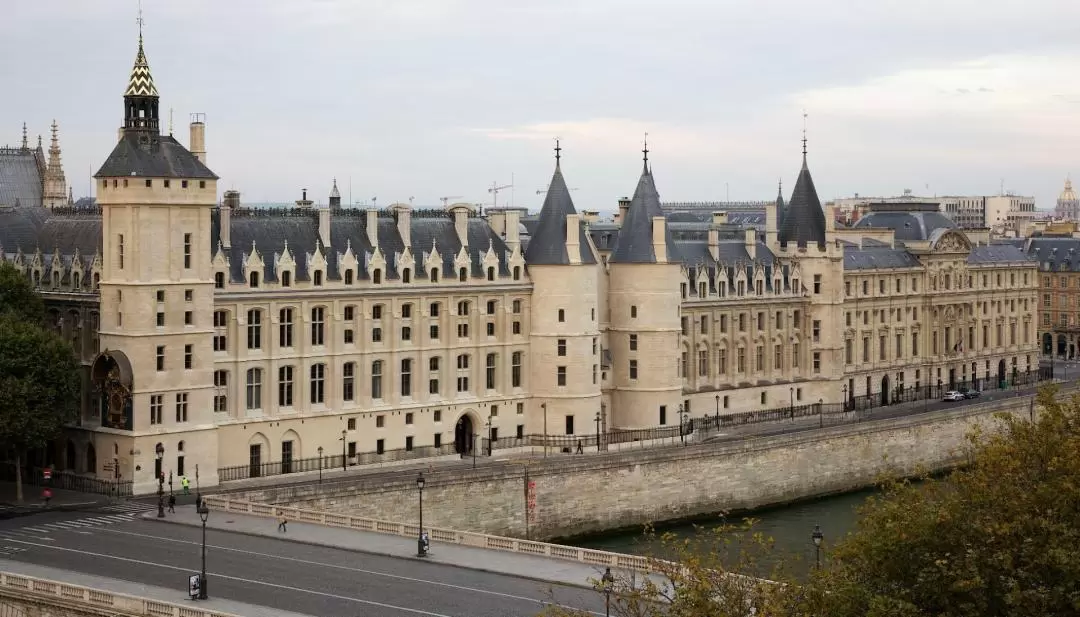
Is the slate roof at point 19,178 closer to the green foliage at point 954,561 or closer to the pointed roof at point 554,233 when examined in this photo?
the pointed roof at point 554,233

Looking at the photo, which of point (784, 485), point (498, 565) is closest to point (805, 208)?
point (784, 485)

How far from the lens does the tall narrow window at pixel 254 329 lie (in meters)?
88.6

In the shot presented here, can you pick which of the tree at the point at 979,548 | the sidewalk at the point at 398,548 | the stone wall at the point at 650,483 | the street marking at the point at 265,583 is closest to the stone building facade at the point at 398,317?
the stone wall at the point at 650,483

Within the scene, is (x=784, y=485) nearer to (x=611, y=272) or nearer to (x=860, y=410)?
(x=611, y=272)

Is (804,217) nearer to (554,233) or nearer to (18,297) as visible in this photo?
(554,233)

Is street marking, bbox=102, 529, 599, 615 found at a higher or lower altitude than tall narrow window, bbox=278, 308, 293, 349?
lower

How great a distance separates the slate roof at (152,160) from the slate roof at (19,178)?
27328 mm

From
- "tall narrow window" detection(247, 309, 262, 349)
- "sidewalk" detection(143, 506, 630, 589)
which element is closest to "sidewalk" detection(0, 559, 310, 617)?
"sidewalk" detection(143, 506, 630, 589)

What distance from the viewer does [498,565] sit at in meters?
66.1

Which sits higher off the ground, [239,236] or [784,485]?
[239,236]

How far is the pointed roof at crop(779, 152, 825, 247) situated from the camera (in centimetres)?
12050

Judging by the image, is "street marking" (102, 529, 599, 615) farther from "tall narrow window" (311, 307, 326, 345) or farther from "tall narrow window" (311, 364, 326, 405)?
"tall narrow window" (311, 307, 326, 345)

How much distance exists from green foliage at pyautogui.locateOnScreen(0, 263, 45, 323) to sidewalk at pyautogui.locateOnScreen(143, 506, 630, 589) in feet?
47.8

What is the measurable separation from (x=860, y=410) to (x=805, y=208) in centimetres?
1351
